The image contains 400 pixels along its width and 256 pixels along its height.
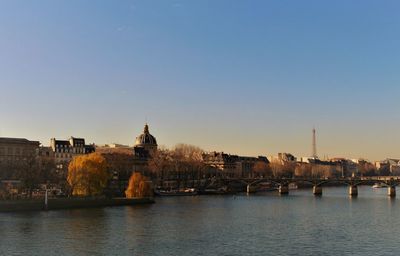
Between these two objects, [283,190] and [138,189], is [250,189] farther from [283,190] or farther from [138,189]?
[138,189]

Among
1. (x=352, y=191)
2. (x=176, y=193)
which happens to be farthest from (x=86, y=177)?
(x=352, y=191)

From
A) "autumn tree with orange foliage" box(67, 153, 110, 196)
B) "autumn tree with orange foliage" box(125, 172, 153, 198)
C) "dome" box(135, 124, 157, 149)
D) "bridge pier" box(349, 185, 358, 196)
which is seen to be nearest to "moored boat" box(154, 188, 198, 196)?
"autumn tree with orange foliage" box(125, 172, 153, 198)

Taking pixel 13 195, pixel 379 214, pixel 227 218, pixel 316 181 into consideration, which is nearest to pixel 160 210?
pixel 227 218

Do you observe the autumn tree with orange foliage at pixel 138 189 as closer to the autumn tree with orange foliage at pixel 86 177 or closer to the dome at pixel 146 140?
the autumn tree with orange foliage at pixel 86 177

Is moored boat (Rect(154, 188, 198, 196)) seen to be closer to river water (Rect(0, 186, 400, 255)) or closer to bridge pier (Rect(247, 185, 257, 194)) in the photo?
bridge pier (Rect(247, 185, 257, 194))

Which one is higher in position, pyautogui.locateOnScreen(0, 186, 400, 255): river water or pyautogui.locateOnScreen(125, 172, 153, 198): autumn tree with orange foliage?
pyautogui.locateOnScreen(125, 172, 153, 198): autumn tree with orange foliage

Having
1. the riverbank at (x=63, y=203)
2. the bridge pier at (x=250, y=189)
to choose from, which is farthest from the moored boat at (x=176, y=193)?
the riverbank at (x=63, y=203)

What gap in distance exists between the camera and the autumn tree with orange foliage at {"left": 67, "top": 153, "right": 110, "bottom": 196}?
74000mm

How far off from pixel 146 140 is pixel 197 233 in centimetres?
12288

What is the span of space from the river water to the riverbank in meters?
4.14

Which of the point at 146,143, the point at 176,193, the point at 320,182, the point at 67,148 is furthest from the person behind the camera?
the point at 146,143

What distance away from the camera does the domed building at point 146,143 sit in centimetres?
15962

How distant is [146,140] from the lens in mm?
166250

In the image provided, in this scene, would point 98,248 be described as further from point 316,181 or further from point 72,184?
point 316,181
